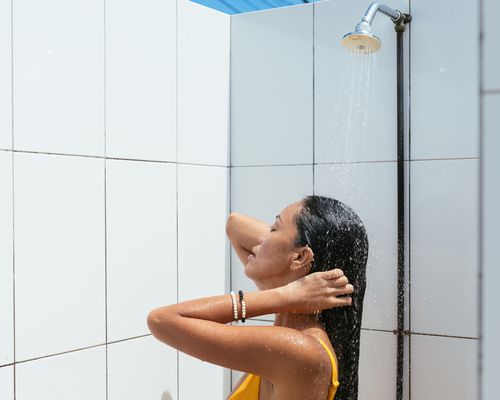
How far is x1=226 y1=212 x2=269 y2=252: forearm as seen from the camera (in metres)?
1.67

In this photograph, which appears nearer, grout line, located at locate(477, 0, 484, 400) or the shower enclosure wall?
grout line, located at locate(477, 0, 484, 400)

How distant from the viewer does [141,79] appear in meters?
1.72

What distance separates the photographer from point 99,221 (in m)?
1.59

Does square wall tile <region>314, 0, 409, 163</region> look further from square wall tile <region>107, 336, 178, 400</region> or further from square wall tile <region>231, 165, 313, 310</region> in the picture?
square wall tile <region>107, 336, 178, 400</region>

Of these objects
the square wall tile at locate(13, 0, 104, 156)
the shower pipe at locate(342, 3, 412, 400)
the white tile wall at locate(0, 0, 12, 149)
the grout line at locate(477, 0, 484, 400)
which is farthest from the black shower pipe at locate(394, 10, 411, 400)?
the grout line at locate(477, 0, 484, 400)

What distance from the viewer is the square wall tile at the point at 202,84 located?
1864 millimetres

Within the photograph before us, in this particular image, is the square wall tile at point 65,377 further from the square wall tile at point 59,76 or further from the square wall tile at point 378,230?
the square wall tile at point 378,230

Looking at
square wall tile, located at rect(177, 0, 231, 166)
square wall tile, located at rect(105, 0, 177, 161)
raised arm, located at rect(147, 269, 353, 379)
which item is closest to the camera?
raised arm, located at rect(147, 269, 353, 379)

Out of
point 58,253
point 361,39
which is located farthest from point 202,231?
point 361,39

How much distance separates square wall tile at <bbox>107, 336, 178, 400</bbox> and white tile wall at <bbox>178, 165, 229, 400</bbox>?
5cm

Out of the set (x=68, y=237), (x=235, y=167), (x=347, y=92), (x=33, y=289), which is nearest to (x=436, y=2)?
(x=347, y=92)

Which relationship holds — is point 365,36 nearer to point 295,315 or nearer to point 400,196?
point 400,196

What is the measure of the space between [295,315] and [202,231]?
2.16 ft

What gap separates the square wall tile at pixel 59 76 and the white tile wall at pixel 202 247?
0.37 metres
